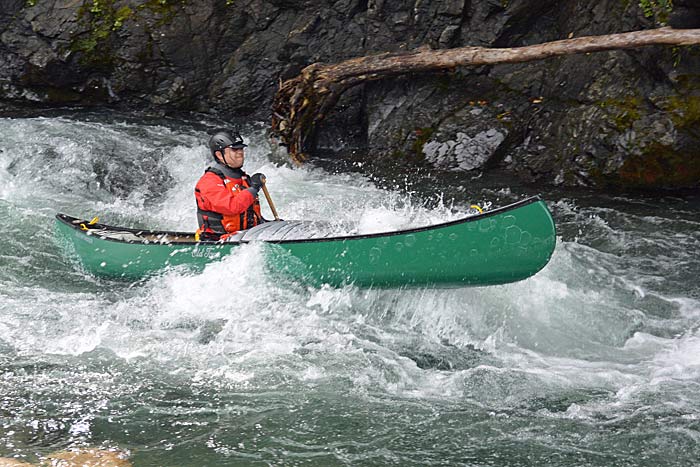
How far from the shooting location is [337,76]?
9969mm

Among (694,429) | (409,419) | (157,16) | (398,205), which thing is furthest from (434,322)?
(157,16)

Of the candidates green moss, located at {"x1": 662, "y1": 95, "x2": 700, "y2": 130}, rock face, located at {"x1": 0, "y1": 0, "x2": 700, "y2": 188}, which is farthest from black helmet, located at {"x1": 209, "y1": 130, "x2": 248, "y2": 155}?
green moss, located at {"x1": 662, "y1": 95, "x2": 700, "y2": 130}

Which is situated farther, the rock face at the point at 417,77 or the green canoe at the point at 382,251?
the rock face at the point at 417,77

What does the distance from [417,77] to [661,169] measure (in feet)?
10.9

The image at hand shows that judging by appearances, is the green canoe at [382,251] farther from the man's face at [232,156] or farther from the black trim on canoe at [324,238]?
the man's face at [232,156]

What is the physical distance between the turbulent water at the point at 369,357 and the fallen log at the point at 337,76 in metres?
1.66

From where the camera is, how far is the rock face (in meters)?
8.70

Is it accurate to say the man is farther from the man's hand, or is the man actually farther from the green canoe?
the green canoe

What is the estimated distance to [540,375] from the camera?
5.51m

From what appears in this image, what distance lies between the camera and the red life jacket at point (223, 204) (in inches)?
262

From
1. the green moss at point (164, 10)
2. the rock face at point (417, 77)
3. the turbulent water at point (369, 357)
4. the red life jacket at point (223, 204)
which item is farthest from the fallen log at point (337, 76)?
the red life jacket at point (223, 204)

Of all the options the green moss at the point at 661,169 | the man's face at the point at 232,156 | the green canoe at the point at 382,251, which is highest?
the man's face at the point at 232,156

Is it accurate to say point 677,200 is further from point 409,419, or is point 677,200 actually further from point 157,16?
point 157,16

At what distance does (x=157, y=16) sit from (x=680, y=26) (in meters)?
6.88
